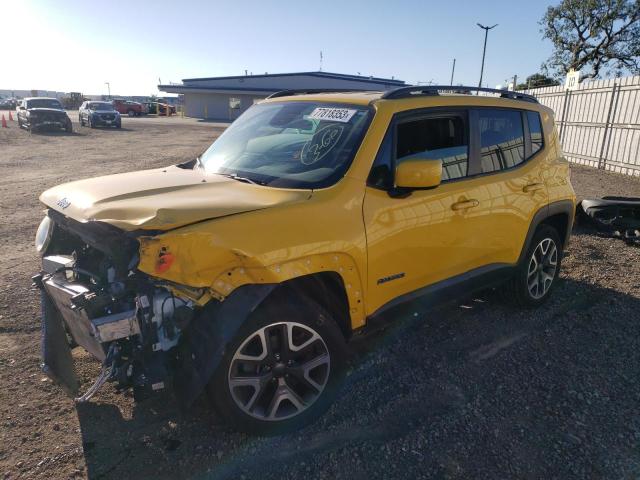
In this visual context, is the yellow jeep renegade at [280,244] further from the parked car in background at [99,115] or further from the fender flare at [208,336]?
the parked car in background at [99,115]

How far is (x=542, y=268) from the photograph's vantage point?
15.6 feet

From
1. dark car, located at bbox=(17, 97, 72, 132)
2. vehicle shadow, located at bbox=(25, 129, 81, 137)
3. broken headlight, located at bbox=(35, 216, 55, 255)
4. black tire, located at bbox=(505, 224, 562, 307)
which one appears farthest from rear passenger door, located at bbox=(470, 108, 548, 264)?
dark car, located at bbox=(17, 97, 72, 132)

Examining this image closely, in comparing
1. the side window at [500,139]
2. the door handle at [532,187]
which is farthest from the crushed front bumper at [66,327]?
the door handle at [532,187]

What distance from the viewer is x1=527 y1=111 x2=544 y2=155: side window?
4.44m

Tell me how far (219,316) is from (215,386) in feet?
1.36

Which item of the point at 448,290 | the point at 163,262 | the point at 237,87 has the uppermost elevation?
the point at 237,87

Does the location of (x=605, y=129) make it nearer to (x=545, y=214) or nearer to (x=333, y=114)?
(x=545, y=214)

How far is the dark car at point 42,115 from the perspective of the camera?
25625 mm

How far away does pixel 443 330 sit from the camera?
4.29 meters

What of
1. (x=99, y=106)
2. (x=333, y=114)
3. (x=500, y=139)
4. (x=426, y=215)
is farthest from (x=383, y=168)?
(x=99, y=106)

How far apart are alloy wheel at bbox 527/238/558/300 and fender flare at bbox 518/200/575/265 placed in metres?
0.24

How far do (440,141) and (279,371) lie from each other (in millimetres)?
2047

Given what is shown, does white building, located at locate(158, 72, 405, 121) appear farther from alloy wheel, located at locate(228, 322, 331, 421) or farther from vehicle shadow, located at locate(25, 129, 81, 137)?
alloy wheel, located at locate(228, 322, 331, 421)

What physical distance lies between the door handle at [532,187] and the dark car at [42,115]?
2789cm
